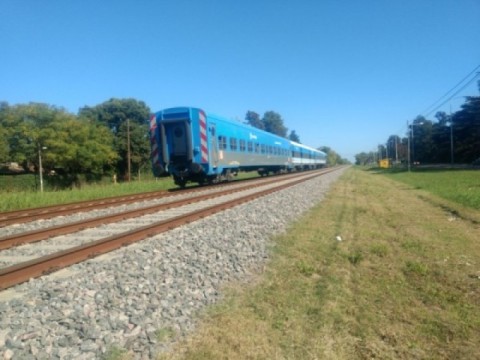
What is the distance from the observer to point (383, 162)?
7319 cm

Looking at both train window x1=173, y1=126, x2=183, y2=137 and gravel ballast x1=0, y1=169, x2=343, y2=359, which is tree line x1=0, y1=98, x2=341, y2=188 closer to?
train window x1=173, y1=126, x2=183, y2=137

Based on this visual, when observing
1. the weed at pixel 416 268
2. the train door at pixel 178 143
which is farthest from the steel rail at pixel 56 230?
the train door at pixel 178 143

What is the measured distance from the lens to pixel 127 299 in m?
4.21

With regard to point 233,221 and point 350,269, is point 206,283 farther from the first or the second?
point 233,221

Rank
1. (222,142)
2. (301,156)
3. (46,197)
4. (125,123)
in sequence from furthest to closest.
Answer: (125,123) < (301,156) < (222,142) < (46,197)

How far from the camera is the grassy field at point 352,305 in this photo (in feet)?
11.3

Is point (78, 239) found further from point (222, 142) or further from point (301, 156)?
point (301, 156)

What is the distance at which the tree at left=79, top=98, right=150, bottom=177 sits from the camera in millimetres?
58719

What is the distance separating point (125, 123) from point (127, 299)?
200 feet

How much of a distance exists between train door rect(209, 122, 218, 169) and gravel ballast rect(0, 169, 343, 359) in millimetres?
11582

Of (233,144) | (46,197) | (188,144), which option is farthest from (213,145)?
(46,197)

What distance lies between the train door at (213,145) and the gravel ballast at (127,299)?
1158cm

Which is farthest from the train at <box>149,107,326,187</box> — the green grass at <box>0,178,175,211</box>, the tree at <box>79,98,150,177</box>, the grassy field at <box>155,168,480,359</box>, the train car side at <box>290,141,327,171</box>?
the tree at <box>79,98,150,177</box>

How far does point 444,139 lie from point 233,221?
80589 millimetres
